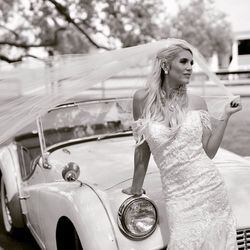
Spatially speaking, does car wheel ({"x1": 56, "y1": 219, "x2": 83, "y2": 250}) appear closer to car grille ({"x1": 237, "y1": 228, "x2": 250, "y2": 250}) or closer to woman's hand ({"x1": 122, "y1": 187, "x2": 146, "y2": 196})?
woman's hand ({"x1": 122, "y1": 187, "x2": 146, "y2": 196})

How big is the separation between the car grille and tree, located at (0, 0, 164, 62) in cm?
1136

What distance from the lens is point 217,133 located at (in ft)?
7.91

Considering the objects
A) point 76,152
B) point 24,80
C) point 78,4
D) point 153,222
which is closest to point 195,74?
point 76,152

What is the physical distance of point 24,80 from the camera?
10.3 feet

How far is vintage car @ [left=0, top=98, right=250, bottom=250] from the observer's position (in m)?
2.55

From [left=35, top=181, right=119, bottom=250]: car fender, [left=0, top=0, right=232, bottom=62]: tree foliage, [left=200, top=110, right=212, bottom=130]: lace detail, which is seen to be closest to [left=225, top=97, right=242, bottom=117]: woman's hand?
[left=200, top=110, right=212, bottom=130]: lace detail

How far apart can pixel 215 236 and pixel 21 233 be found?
2633 millimetres

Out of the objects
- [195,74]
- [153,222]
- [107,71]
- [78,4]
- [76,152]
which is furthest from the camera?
[78,4]

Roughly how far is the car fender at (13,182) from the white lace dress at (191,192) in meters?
2.12

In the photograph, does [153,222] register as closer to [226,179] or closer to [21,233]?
[226,179]

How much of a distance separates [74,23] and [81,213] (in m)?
11.5

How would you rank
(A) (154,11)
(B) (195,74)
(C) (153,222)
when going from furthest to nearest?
(A) (154,11), (B) (195,74), (C) (153,222)

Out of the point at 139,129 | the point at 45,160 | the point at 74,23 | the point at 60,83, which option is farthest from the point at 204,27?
the point at 139,129

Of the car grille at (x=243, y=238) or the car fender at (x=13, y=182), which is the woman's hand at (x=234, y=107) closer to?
the car grille at (x=243, y=238)
